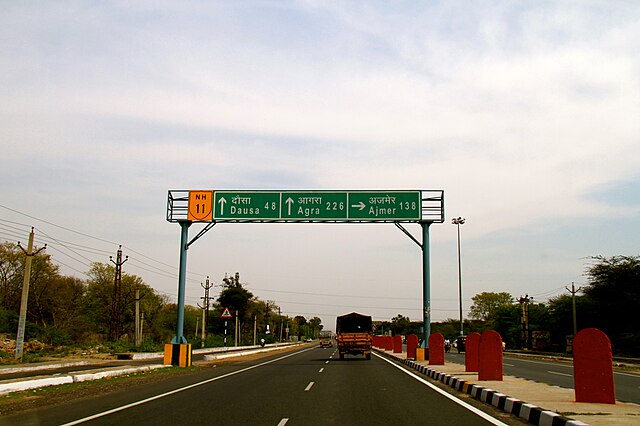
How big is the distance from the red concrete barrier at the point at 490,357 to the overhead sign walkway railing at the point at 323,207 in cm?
1213

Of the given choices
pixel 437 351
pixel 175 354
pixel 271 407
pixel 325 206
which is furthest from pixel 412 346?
pixel 271 407

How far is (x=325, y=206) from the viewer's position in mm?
28828

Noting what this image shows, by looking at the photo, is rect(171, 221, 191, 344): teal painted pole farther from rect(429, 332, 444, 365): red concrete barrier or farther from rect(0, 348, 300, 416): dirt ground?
rect(429, 332, 444, 365): red concrete barrier

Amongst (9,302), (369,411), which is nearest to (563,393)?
(369,411)

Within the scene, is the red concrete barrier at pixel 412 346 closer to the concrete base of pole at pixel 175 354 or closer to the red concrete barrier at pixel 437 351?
the red concrete barrier at pixel 437 351

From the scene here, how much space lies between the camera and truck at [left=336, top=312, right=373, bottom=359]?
123 feet

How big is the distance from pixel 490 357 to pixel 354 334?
816 inches

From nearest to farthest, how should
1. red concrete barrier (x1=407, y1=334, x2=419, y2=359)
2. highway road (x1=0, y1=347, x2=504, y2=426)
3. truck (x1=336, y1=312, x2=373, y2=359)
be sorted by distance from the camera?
1. highway road (x1=0, y1=347, x2=504, y2=426)
2. red concrete barrier (x1=407, y1=334, x2=419, y2=359)
3. truck (x1=336, y1=312, x2=373, y2=359)

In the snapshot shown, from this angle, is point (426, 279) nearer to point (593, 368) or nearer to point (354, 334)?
point (354, 334)

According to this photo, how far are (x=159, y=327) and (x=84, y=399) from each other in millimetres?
79001

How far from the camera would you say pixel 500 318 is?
78375 millimetres

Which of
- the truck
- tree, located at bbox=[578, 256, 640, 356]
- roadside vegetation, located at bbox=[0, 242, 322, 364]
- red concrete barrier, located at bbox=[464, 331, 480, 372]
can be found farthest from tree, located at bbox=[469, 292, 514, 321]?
red concrete barrier, located at bbox=[464, 331, 480, 372]

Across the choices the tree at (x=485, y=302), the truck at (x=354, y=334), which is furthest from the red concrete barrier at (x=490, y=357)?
the tree at (x=485, y=302)

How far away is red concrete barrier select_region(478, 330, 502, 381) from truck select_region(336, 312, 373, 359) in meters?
20.1
